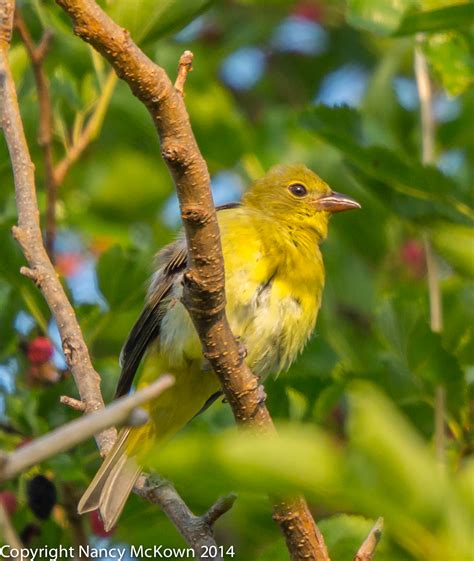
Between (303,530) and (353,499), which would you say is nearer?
(353,499)

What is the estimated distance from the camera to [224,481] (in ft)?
4.39

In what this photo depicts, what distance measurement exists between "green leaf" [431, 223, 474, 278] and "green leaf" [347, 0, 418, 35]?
2.66ft

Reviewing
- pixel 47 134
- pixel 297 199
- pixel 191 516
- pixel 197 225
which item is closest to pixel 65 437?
pixel 197 225

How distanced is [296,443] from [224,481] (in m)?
0.12

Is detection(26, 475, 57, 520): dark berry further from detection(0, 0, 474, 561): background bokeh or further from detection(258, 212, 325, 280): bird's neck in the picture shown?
detection(258, 212, 325, 280): bird's neck

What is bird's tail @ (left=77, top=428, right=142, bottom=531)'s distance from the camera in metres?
3.43

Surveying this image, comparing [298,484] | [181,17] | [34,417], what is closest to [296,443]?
[298,484]

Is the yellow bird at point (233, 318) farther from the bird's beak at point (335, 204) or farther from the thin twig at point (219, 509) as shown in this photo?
the thin twig at point (219, 509)

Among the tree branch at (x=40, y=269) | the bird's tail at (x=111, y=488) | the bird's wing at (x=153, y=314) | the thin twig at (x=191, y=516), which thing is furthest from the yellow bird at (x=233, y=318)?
the tree branch at (x=40, y=269)

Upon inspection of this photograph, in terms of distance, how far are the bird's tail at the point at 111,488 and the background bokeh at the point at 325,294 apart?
3.3 inches

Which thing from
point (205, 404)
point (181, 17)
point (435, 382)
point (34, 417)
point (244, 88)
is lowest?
point (244, 88)

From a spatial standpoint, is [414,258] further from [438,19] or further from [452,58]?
[438,19]

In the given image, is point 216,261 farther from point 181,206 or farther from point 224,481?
point 224,481

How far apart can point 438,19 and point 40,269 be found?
59.6 inches
